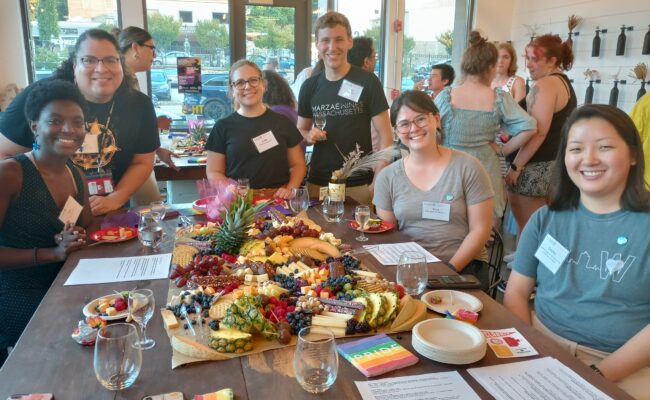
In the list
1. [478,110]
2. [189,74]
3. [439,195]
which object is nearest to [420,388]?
[439,195]

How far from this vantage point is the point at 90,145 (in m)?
2.68

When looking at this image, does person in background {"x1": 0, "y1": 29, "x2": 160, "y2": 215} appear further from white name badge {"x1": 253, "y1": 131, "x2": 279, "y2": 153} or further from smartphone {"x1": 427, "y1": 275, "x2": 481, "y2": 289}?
smartphone {"x1": 427, "y1": 275, "x2": 481, "y2": 289}

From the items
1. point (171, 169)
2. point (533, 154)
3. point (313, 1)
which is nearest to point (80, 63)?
point (171, 169)

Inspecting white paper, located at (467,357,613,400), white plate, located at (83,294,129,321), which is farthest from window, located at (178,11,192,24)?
white paper, located at (467,357,613,400)

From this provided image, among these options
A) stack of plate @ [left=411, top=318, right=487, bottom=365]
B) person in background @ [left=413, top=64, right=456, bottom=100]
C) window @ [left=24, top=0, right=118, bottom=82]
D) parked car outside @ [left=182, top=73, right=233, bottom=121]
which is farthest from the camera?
parked car outside @ [left=182, top=73, right=233, bottom=121]

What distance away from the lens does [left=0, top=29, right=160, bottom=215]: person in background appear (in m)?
2.46

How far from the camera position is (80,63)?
261cm

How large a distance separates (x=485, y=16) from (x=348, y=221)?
534 cm

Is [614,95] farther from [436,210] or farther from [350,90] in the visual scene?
[436,210]

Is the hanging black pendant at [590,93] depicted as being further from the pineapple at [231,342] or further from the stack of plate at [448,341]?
the pineapple at [231,342]

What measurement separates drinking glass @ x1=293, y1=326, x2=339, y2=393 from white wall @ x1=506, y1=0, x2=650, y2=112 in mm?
4950

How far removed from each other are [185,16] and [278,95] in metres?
2.43

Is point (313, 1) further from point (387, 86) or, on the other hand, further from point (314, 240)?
point (314, 240)

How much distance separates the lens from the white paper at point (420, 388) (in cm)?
112
